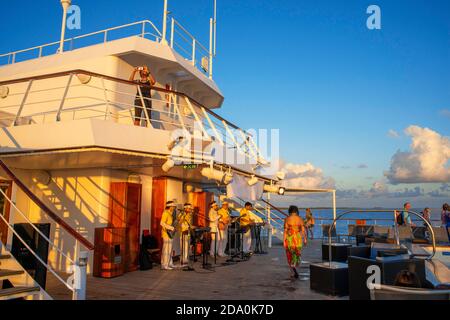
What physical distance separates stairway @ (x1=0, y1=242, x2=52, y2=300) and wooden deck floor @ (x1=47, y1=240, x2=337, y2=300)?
1.14m

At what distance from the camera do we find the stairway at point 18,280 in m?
4.43

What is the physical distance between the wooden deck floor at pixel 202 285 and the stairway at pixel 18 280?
1.14 m

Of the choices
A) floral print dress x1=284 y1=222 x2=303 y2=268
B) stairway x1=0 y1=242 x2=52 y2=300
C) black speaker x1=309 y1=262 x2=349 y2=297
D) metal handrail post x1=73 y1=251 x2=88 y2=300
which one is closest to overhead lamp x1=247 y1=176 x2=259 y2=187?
floral print dress x1=284 y1=222 x2=303 y2=268

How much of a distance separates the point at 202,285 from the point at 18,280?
323 cm

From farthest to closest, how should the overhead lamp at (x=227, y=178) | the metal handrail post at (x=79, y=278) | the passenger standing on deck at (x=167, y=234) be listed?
1. the passenger standing on deck at (x=167, y=234)
2. the overhead lamp at (x=227, y=178)
3. the metal handrail post at (x=79, y=278)

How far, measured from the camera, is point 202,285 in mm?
6684

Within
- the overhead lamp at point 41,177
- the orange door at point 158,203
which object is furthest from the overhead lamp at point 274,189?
the overhead lamp at point 41,177

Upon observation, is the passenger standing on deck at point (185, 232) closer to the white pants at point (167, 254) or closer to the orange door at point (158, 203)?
the white pants at point (167, 254)

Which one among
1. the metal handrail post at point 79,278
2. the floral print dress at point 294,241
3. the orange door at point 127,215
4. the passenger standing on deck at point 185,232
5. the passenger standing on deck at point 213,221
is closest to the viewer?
the metal handrail post at point 79,278

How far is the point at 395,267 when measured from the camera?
16.4 ft

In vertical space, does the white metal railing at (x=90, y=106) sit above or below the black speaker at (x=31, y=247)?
above

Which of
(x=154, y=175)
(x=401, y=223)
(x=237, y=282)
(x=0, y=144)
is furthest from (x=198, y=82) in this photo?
(x=401, y=223)

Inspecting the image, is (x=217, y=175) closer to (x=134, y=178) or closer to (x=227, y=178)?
(x=227, y=178)

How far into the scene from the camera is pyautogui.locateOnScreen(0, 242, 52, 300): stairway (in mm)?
4429
